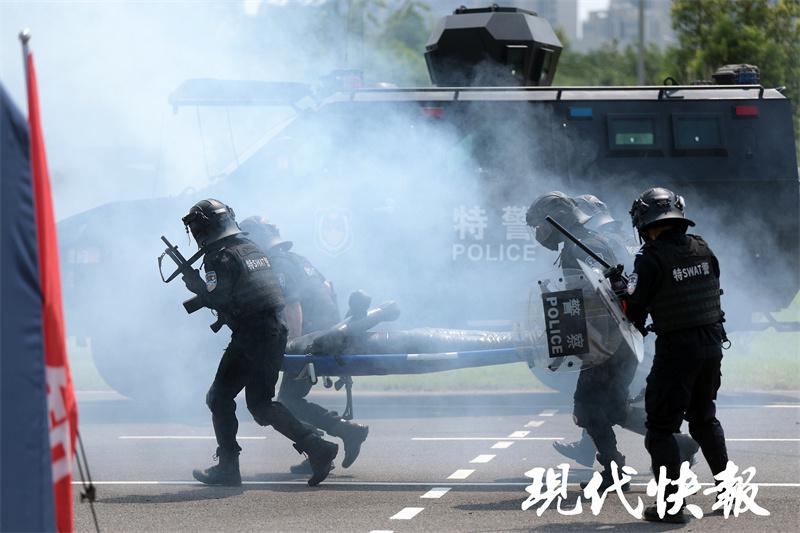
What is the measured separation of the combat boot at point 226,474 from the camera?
26.5 ft

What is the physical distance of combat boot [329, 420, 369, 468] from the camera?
8.57 meters

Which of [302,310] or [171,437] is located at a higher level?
[302,310]

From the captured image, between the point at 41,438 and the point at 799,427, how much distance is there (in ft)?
24.6

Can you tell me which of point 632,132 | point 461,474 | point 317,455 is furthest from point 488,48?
point 317,455

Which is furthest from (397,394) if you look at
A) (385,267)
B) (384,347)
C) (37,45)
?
(37,45)

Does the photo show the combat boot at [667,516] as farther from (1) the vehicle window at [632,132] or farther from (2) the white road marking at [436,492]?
(1) the vehicle window at [632,132]

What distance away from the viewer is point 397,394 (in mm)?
13609

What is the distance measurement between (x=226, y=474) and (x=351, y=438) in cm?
92

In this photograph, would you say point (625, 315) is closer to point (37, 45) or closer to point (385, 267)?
point (385, 267)

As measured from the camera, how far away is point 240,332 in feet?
26.4

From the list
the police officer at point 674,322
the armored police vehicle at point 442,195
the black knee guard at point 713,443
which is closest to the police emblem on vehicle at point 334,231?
the armored police vehicle at point 442,195

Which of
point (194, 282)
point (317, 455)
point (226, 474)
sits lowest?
point (226, 474)

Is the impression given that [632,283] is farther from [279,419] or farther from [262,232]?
[262,232]

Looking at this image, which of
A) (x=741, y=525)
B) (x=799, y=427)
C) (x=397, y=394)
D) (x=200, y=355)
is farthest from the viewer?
(x=397, y=394)
